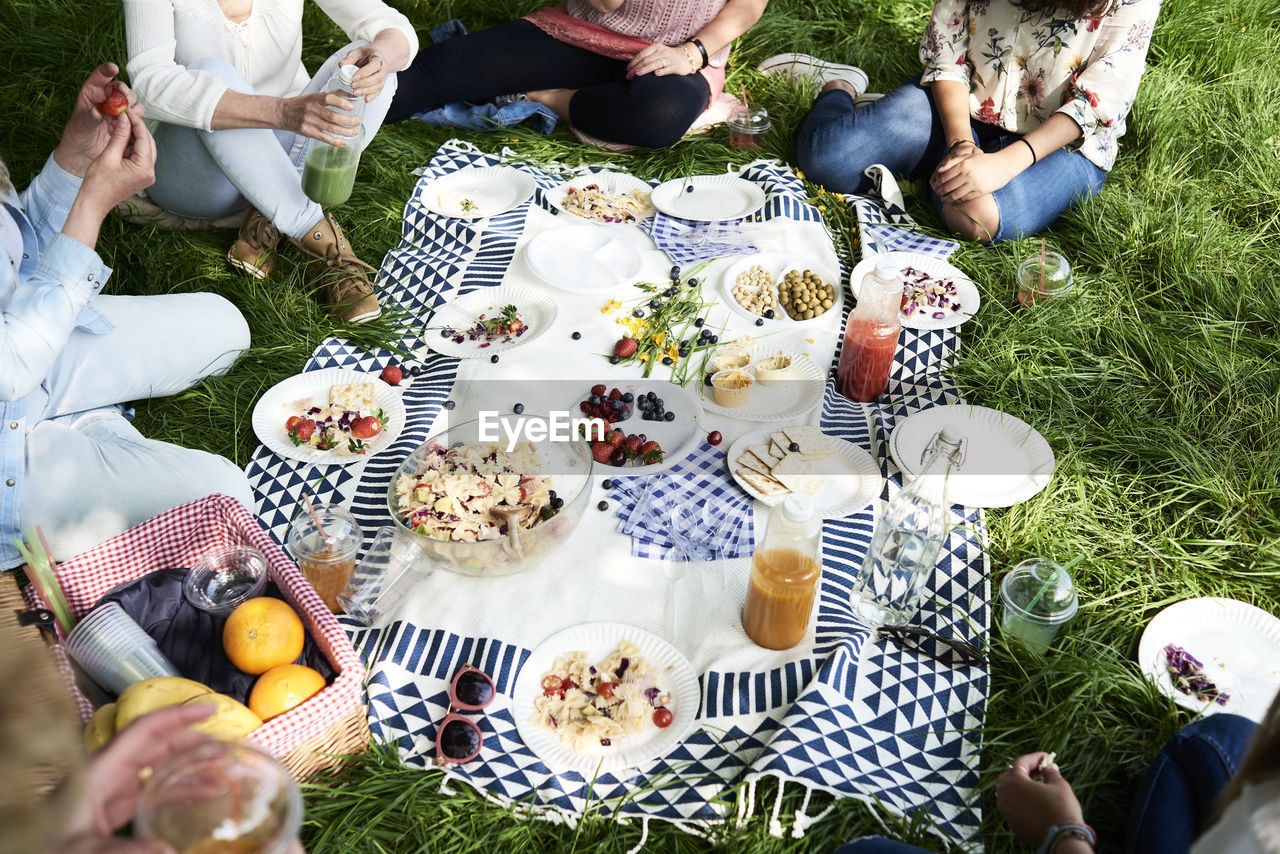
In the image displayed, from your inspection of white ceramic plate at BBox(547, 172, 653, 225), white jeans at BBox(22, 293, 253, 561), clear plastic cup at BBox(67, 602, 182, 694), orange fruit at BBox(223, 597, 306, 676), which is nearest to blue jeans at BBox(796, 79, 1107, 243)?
white ceramic plate at BBox(547, 172, 653, 225)

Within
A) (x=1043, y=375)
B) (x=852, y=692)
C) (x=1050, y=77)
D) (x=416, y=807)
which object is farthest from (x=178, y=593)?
(x=1050, y=77)

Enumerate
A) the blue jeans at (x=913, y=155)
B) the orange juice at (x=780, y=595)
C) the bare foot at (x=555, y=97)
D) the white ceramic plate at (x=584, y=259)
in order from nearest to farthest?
1. the orange juice at (x=780, y=595)
2. the white ceramic plate at (x=584, y=259)
3. the blue jeans at (x=913, y=155)
4. the bare foot at (x=555, y=97)

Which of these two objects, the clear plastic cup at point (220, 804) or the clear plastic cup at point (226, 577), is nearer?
the clear plastic cup at point (220, 804)

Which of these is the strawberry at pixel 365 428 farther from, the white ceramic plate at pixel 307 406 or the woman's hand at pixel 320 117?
the woman's hand at pixel 320 117

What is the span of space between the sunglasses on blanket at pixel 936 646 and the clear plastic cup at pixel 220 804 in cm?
151

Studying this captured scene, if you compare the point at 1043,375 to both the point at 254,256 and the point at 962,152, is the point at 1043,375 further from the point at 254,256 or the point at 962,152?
the point at 254,256

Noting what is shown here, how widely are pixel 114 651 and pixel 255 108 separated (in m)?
1.79

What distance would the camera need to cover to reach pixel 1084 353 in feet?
10.2

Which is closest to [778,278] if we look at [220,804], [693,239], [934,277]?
[693,239]

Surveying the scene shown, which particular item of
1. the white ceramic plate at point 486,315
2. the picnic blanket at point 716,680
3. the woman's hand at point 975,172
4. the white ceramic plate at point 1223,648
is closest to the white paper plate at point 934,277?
the woman's hand at point 975,172

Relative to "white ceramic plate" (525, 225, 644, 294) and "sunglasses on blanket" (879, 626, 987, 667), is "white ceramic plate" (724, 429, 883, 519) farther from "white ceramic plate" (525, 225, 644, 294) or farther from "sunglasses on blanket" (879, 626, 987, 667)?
"white ceramic plate" (525, 225, 644, 294)

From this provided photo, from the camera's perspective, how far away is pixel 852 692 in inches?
81.6

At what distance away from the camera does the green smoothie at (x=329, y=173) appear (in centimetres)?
308

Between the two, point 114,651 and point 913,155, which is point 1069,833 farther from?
point 913,155
